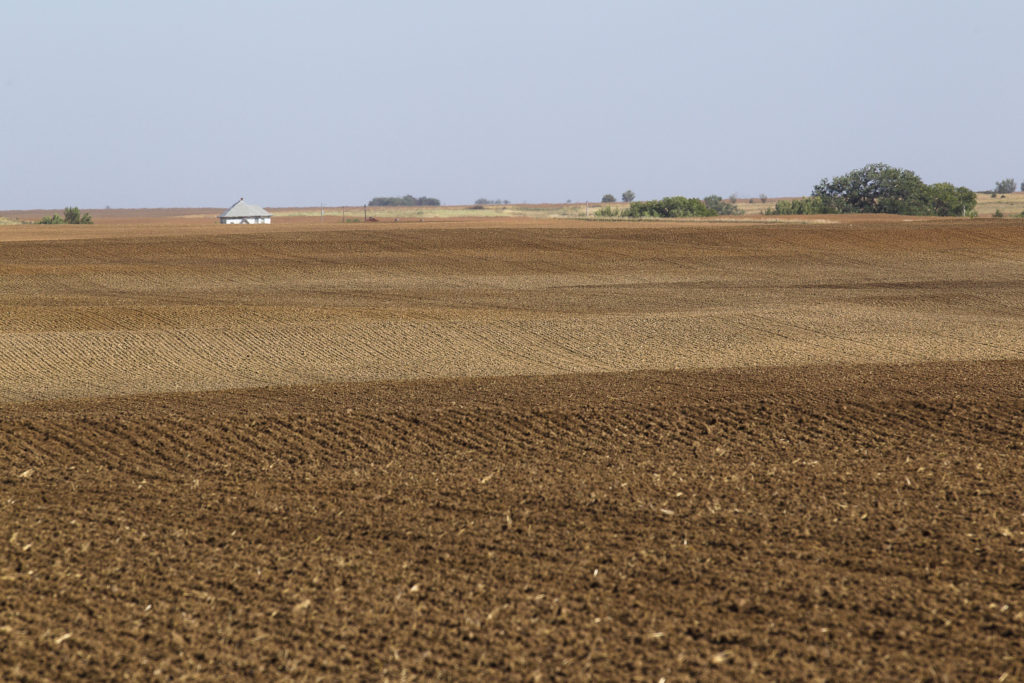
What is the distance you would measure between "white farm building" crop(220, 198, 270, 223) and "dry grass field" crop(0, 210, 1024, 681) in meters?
78.7

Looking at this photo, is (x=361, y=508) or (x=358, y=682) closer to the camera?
(x=358, y=682)

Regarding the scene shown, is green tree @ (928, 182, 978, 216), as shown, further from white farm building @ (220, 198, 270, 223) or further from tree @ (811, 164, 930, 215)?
white farm building @ (220, 198, 270, 223)

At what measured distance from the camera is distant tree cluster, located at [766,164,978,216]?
103 m

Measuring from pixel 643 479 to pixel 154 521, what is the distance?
400cm

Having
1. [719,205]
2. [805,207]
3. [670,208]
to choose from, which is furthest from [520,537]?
[719,205]

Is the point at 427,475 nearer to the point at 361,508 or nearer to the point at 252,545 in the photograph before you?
the point at 361,508

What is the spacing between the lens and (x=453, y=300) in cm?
2769

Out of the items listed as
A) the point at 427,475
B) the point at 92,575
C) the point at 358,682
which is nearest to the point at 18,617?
the point at 92,575

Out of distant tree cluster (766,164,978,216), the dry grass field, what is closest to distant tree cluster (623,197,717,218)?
distant tree cluster (766,164,978,216)

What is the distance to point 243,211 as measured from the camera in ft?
331

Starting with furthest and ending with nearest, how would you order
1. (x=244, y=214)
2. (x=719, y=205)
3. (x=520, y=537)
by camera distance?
(x=719, y=205), (x=244, y=214), (x=520, y=537)

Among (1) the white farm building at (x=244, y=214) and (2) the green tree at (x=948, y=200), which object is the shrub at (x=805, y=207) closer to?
(2) the green tree at (x=948, y=200)

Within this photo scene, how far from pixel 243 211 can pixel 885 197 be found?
61.3m

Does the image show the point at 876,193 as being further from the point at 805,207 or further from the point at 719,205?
the point at 719,205
